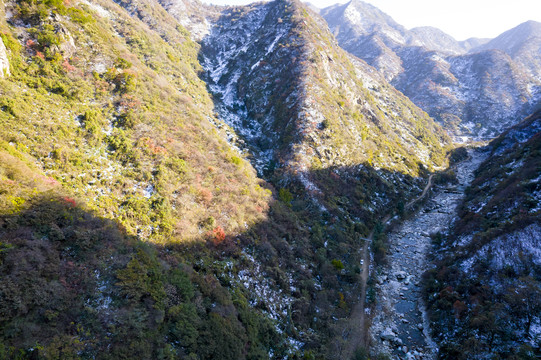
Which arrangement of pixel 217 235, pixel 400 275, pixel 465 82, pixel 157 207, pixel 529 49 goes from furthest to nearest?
pixel 529 49 < pixel 465 82 < pixel 400 275 < pixel 217 235 < pixel 157 207

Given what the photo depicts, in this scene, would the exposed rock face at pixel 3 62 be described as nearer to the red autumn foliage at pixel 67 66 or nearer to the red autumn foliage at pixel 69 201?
the red autumn foliage at pixel 67 66

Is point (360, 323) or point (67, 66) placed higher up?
point (67, 66)

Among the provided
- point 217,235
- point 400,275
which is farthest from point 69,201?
point 400,275

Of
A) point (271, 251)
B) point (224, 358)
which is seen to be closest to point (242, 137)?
point (271, 251)

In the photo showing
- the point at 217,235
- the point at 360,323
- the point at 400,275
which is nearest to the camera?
the point at 217,235

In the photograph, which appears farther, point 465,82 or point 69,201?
point 465,82

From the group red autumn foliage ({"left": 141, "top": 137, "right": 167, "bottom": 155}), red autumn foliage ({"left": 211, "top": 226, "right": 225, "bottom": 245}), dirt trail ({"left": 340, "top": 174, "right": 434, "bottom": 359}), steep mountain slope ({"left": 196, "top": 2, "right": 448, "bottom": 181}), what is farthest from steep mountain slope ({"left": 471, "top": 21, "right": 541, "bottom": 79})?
red autumn foliage ({"left": 141, "top": 137, "right": 167, "bottom": 155})

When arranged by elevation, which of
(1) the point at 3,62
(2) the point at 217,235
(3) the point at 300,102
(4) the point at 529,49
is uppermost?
(4) the point at 529,49

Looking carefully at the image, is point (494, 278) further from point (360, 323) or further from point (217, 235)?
point (217, 235)

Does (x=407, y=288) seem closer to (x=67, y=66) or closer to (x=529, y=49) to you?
(x=67, y=66)
